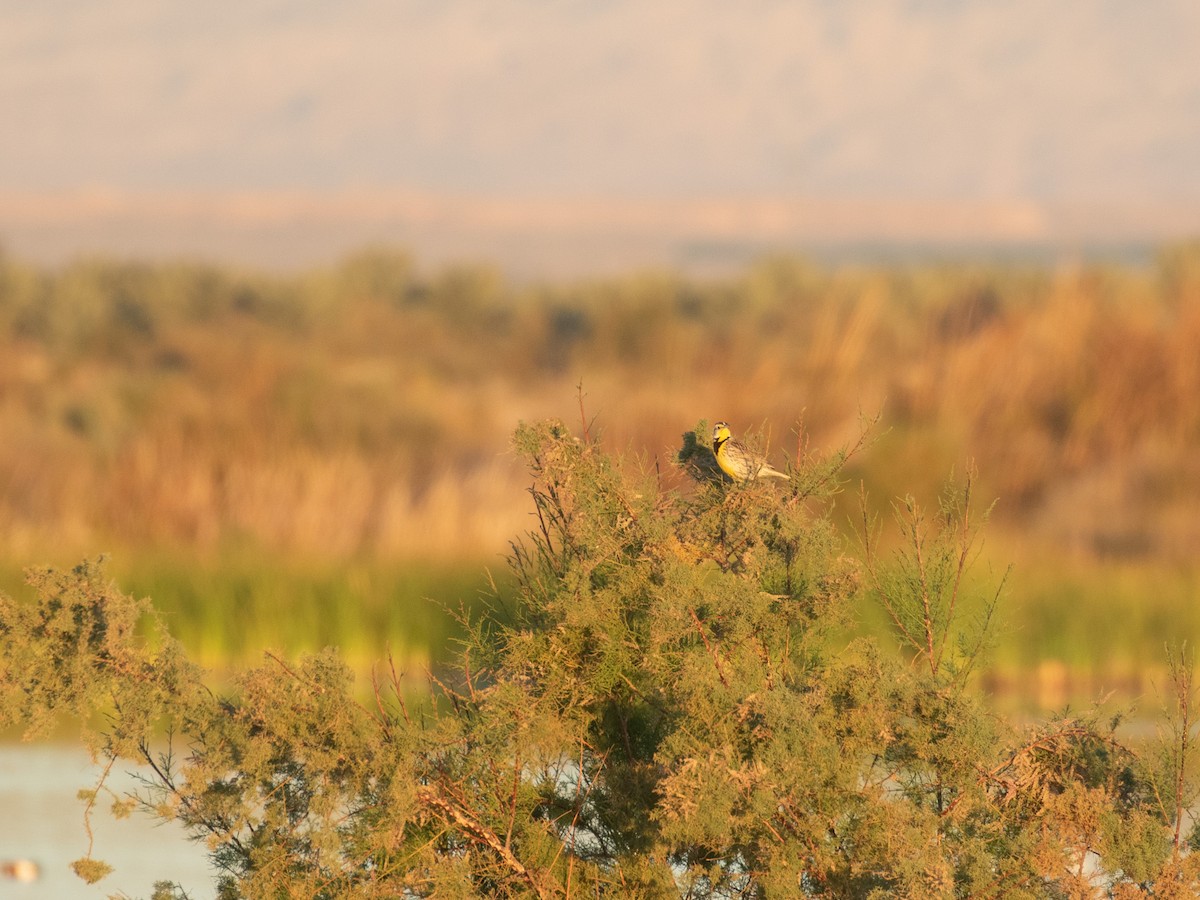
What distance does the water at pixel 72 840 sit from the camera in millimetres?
9166

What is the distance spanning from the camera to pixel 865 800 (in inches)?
168

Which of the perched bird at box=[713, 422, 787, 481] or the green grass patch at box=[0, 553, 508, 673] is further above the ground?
the perched bird at box=[713, 422, 787, 481]

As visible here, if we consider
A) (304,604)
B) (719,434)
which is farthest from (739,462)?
(304,604)

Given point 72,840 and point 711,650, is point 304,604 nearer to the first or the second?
point 72,840

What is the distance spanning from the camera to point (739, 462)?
4777 millimetres

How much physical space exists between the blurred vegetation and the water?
1582 millimetres

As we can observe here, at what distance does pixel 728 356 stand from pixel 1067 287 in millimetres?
4636

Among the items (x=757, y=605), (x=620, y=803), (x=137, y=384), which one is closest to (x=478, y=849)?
(x=620, y=803)

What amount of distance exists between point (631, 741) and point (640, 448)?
13.4 meters

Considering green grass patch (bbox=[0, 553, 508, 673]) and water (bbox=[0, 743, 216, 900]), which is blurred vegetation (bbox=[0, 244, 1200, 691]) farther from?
water (bbox=[0, 743, 216, 900])

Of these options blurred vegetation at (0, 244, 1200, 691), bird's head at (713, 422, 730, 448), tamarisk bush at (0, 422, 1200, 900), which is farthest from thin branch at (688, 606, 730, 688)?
blurred vegetation at (0, 244, 1200, 691)

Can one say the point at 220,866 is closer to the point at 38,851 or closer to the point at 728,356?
the point at 38,851

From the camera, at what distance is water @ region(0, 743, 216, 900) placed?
30.1 feet

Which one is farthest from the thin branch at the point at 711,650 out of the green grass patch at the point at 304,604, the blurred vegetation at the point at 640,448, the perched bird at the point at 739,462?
the green grass patch at the point at 304,604
